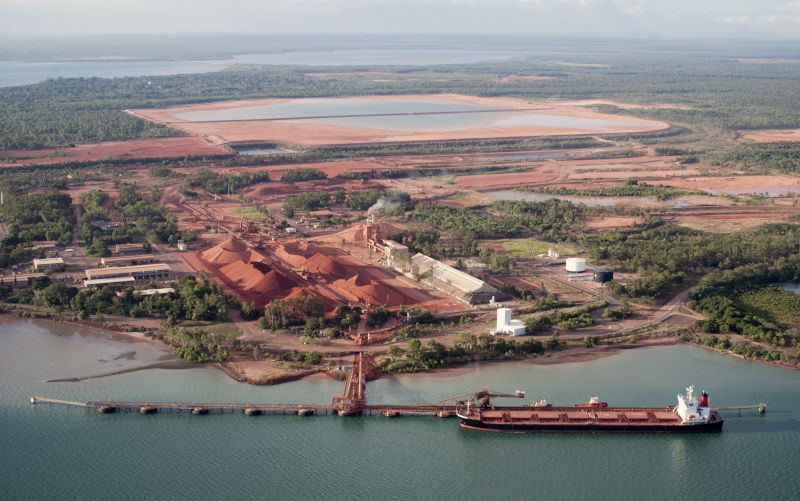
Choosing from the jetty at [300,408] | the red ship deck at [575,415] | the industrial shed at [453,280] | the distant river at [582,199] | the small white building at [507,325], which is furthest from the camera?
the distant river at [582,199]

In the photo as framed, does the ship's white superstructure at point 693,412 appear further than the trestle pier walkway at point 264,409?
No

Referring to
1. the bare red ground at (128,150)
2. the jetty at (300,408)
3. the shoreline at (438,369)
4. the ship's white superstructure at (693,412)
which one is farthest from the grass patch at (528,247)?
the bare red ground at (128,150)

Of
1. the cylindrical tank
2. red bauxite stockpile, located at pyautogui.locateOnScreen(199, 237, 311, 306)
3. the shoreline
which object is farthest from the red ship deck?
the cylindrical tank

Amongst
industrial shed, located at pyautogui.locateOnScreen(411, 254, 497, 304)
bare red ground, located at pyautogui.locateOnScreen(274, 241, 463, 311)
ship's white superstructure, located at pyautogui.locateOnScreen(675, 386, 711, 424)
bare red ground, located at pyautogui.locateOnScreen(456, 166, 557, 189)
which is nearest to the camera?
ship's white superstructure, located at pyautogui.locateOnScreen(675, 386, 711, 424)

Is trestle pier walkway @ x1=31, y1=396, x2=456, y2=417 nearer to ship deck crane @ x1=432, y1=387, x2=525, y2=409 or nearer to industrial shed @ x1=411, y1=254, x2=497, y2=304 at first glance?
ship deck crane @ x1=432, y1=387, x2=525, y2=409

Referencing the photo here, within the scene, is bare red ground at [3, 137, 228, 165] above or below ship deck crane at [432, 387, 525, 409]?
above

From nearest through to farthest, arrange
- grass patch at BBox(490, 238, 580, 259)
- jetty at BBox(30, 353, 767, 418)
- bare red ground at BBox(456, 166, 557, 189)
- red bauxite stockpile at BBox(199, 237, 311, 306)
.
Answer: jetty at BBox(30, 353, 767, 418) → red bauxite stockpile at BBox(199, 237, 311, 306) → grass patch at BBox(490, 238, 580, 259) → bare red ground at BBox(456, 166, 557, 189)

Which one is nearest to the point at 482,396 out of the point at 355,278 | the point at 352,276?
the point at 355,278

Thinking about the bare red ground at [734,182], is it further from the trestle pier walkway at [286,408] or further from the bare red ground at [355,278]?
the trestle pier walkway at [286,408]

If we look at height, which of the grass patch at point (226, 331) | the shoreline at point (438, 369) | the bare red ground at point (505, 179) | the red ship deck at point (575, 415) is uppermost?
the bare red ground at point (505, 179)
